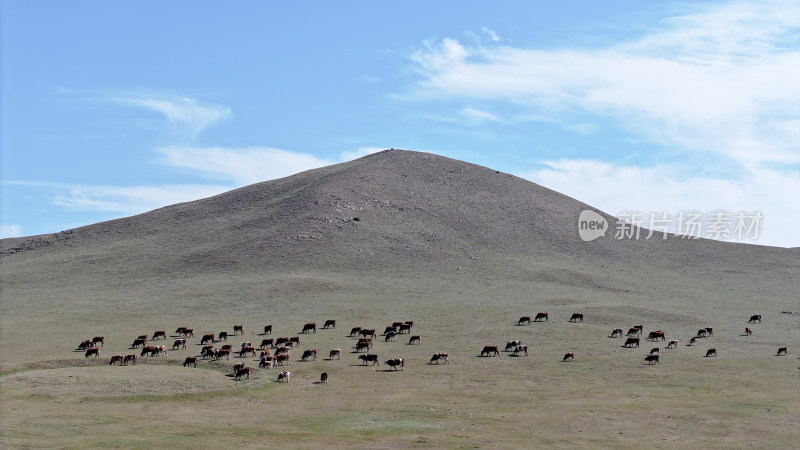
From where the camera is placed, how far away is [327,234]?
10138 centimetres

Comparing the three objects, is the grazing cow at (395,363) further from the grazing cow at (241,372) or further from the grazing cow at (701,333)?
the grazing cow at (701,333)

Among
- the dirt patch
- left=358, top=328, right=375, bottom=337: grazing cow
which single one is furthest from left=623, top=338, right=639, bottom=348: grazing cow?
the dirt patch

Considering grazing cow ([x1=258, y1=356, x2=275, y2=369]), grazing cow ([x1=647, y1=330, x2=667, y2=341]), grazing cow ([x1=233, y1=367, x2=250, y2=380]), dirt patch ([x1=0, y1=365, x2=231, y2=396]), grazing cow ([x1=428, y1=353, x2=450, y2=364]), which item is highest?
grazing cow ([x1=647, y1=330, x2=667, y2=341])

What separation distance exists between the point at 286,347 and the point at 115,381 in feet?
41.3

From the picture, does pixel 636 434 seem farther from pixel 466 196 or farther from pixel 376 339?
pixel 466 196

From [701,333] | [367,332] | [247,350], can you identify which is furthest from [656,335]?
[247,350]

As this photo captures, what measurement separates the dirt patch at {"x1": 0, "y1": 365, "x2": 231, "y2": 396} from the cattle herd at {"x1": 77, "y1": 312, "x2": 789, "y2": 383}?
2.04 m

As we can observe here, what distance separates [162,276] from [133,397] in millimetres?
50154

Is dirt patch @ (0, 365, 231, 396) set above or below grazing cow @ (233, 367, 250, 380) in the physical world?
below

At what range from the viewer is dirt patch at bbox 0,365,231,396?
40312 millimetres

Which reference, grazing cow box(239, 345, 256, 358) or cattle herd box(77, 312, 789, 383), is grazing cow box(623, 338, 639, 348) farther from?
grazing cow box(239, 345, 256, 358)

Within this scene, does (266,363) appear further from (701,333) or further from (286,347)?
(701,333)

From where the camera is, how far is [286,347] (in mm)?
52750

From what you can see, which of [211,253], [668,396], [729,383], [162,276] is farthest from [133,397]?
[211,253]
